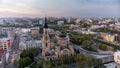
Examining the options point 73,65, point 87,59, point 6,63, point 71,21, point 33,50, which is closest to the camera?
point 87,59

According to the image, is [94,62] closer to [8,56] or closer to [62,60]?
[62,60]

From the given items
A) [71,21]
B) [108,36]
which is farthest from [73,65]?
[71,21]

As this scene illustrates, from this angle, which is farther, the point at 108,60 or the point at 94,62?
the point at 108,60

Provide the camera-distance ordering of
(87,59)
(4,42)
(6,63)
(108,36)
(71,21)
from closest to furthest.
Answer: (87,59) → (6,63) → (4,42) → (108,36) → (71,21)

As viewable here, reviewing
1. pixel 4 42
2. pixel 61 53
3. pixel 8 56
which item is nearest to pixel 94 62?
pixel 61 53

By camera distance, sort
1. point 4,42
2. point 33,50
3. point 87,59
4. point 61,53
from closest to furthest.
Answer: point 87,59
point 61,53
point 33,50
point 4,42

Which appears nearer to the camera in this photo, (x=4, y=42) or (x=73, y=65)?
(x=73, y=65)

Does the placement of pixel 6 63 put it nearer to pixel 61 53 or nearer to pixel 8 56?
pixel 8 56

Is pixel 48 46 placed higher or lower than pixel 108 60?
higher

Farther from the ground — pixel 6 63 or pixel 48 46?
pixel 48 46
